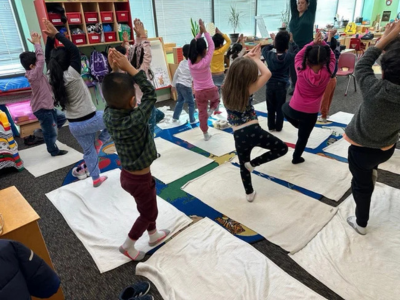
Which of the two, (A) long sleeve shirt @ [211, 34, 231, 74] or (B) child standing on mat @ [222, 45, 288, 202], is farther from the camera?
(A) long sleeve shirt @ [211, 34, 231, 74]

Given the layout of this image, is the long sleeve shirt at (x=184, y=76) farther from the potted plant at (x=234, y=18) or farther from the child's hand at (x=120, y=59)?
the potted plant at (x=234, y=18)

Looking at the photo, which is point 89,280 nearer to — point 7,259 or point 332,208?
point 7,259

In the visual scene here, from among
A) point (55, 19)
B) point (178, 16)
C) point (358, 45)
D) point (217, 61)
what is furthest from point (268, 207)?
point (358, 45)

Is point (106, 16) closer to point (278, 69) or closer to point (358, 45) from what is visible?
point (278, 69)

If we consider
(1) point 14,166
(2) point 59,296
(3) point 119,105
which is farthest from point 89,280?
(1) point 14,166

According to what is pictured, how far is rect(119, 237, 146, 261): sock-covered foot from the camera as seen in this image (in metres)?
1.80

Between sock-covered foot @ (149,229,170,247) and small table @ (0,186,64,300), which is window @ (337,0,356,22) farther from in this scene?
small table @ (0,186,64,300)

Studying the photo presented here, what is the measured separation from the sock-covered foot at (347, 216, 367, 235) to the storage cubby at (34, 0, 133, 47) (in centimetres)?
419

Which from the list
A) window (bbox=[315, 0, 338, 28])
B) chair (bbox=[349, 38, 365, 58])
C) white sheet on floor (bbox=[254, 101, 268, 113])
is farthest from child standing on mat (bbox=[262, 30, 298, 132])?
window (bbox=[315, 0, 338, 28])

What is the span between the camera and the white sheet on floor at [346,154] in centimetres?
271

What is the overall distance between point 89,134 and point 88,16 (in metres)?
2.58

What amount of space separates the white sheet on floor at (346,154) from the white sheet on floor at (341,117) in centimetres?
78

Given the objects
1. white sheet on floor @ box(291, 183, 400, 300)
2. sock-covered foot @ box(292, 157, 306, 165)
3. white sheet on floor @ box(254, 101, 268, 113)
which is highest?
sock-covered foot @ box(292, 157, 306, 165)

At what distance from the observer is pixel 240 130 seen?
2.11 m
